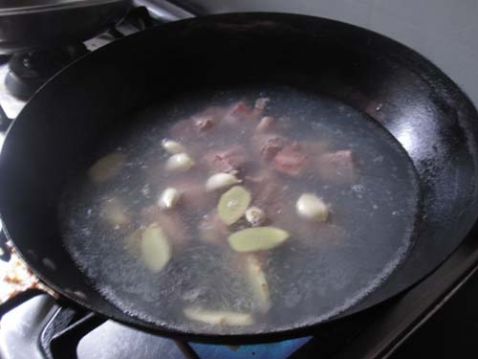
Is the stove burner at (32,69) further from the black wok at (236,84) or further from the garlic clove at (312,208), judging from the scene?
the garlic clove at (312,208)

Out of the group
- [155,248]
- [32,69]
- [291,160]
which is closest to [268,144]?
[291,160]

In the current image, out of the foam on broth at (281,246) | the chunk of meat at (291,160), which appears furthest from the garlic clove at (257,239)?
the chunk of meat at (291,160)

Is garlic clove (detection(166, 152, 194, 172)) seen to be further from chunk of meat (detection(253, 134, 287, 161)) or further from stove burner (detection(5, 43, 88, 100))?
stove burner (detection(5, 43, 88, 100))

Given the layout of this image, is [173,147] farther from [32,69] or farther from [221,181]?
[32,69]

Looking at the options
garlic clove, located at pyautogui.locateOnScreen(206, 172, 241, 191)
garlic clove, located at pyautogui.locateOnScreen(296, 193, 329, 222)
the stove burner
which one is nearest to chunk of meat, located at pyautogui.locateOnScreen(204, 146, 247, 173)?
garlic clove, located at pyautogui.locateOnScreen(206, 172, 241, 191)

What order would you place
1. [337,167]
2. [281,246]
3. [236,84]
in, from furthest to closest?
1. [236,84]
2. [337,167]
3. [281,246]
